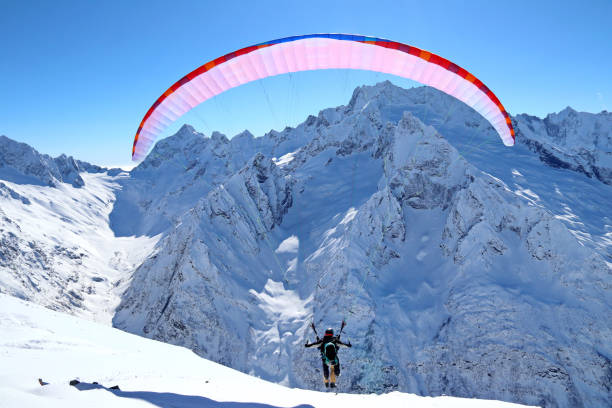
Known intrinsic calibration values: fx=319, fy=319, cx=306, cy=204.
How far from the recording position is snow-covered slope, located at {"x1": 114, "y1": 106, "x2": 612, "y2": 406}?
37188 mm

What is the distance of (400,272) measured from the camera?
162 feet

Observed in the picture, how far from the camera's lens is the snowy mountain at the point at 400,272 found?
37719mm

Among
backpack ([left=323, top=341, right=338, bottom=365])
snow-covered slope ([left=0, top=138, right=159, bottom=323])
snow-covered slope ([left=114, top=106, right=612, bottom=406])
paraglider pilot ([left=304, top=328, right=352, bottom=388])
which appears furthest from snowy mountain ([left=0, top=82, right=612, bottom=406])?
backpack ([left=323, top=341, right=338, bottom=365])

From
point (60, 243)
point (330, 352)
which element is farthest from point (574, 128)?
point (60, 243)

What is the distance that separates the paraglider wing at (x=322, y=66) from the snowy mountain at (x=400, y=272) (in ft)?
98.7

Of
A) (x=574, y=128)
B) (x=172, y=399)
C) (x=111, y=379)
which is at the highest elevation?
(x=574, y=128)

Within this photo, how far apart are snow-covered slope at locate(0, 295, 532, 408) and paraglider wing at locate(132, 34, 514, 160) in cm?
1263

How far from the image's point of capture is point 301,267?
56.7 meters

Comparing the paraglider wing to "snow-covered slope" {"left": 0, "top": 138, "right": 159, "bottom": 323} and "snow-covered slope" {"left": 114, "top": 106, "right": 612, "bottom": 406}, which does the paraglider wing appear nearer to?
"snow-covered slope" {"left": 114, "top": 106, "right": 612, "bottom": 406}

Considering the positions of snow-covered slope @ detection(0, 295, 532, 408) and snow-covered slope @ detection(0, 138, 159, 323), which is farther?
snow-covered slope @ detection(0, 138, 159, 323)

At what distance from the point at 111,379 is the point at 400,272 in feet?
147

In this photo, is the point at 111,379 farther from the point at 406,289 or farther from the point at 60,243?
the point at 60,243

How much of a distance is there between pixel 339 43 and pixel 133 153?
15.3 metres

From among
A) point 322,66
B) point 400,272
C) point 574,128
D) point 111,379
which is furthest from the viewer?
point 574,128
